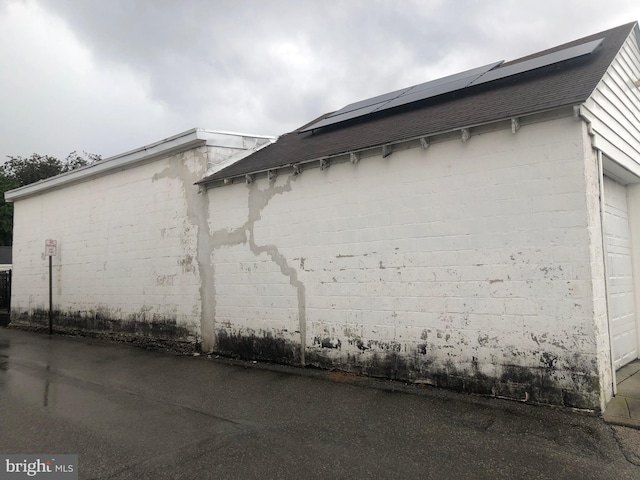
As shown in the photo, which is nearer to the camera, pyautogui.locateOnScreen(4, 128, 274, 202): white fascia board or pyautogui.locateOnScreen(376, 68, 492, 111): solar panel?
pyautogui.locateOnScreen(376, 68, 492, 111): solar panel

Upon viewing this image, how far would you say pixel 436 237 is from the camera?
5.96 metres

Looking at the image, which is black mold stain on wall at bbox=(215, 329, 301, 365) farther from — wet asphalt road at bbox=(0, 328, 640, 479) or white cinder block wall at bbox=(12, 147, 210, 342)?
white cinder block wall at bbox=(12, 147, 210, 342)

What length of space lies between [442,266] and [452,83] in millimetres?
4168

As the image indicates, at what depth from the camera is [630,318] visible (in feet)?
23.1

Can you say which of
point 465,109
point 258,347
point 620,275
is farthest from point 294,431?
point 620,275

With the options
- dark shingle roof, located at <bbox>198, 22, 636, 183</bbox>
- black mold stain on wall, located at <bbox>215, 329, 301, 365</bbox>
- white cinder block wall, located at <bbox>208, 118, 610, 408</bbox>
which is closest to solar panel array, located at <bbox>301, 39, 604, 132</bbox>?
dark shingle roof, located at <bbox>198, 22, 636, 183</bbox>

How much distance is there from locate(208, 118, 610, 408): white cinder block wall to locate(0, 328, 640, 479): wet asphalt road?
470 mm

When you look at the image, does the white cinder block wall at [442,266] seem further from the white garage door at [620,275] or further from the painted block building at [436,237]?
the white garage door at [620,275]

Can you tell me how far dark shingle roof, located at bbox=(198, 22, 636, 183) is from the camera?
17.9ft

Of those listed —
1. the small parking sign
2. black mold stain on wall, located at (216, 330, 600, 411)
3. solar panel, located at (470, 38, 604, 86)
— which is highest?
solar panel, located at (470, 38, 604, 86)

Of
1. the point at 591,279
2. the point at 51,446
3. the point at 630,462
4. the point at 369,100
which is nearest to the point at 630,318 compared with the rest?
the point at 591,279

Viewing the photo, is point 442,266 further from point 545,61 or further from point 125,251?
point 125,251

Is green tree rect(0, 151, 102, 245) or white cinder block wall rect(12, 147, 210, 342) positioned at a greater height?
green tree rect(0, 151, 102, 245)

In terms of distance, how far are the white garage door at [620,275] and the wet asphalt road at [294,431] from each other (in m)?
2.47
